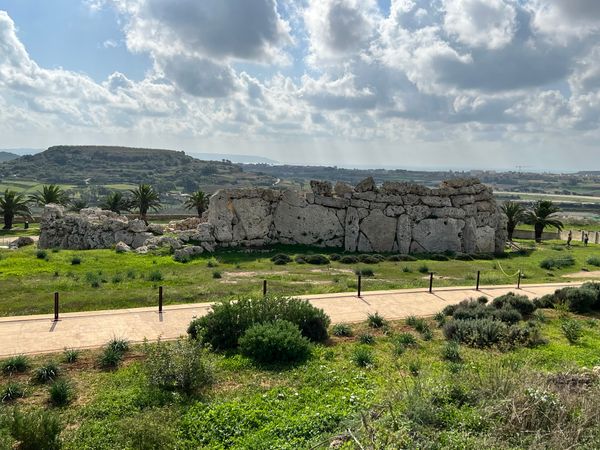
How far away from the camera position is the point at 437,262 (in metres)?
30.4

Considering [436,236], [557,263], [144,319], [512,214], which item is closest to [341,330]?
A: [144,319]

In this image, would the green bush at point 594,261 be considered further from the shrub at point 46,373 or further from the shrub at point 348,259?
the shrub at point 46,373

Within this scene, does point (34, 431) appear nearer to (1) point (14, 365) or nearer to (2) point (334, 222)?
(1) point (14, 365)

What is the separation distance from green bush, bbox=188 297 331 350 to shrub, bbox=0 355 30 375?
4.08 metres

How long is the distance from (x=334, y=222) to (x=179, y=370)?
26.5m

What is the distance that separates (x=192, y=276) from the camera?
23.6 metres

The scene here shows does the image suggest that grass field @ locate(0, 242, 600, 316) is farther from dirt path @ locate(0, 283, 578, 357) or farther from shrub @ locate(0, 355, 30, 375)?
shrub @ locate(0, 355, 30, 375)

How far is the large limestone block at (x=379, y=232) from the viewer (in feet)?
115

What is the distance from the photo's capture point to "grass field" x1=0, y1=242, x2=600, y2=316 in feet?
59.0

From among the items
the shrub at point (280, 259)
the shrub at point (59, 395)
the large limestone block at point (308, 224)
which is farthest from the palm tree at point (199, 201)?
the shrub at point (59, 395)

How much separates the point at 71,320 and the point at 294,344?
7.59 m

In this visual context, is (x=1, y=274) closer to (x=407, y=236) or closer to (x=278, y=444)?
(x=278, y=444)

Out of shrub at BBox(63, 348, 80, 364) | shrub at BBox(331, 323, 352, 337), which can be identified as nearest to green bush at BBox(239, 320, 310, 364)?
shrub at BBox(331, 323, 352, 337)

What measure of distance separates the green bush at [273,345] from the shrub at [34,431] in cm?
505
